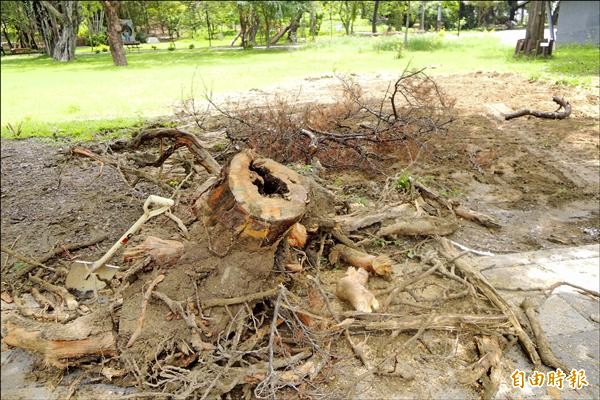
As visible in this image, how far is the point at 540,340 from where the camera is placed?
2.67m

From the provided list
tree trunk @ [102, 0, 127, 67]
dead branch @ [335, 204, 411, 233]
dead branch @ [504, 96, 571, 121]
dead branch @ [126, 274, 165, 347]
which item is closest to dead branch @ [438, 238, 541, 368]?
dead branch @ [335, 204, 411, 233]

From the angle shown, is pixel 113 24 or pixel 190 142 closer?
pixel 113 24

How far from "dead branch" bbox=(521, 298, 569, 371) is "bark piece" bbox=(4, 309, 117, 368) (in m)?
2.26

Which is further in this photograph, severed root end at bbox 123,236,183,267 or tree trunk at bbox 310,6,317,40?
tree trunk at bbox 310,6,317,40

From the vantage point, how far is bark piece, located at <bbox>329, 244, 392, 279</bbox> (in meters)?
3.16

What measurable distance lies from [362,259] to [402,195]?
1492 mm

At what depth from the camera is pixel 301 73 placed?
43.7 ft

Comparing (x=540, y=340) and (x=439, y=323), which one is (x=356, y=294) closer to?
(x=439, y=323)

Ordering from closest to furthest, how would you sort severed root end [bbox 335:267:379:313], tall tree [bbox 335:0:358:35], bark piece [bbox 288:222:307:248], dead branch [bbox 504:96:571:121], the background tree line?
1. the background tree line
2. severed root end [bbox 335:267:379:313]
3. bark piece [bbox 288:222:307:248]
4. dead branch [bbox 504:96:571:121]
5. tall tree [bbox 335:0:358:35]

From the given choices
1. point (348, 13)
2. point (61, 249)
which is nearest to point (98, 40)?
point (61, 249)

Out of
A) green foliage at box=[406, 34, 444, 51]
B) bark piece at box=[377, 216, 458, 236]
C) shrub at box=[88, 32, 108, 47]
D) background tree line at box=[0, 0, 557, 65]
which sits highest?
background tree line at box=[0, 0, 557, 65]

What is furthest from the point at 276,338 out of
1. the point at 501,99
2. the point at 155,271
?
the point at 501,99

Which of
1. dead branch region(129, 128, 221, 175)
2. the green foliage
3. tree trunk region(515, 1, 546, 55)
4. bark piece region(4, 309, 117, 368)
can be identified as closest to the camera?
bark piece region(4, 309, 117, 368)

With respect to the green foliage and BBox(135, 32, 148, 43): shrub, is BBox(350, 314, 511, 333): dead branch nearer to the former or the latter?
BBox(135, 32, 148, 43): shrub
